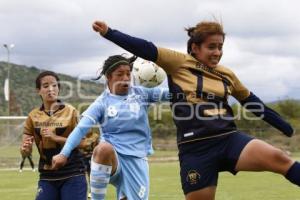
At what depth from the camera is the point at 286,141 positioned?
4838cm

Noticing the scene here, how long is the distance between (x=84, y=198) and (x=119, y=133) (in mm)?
925

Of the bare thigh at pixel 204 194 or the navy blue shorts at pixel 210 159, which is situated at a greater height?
the navy blue shorts at pixel 210 159

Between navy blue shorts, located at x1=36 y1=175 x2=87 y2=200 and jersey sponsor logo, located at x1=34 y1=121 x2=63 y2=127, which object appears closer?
navy blue shorts, located at x1=36 y1=175 x2=87 y2=200

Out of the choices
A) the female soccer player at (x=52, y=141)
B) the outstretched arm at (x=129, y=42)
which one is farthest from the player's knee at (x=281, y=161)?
the female soccer player at (x=52, y=141)

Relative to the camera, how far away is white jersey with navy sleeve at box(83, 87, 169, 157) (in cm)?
643

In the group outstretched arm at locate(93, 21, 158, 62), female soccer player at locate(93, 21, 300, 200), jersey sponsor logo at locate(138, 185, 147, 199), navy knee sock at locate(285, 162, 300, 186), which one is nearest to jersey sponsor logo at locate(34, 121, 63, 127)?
jersey sponsor logo at locate(138, 185, 147, 199)

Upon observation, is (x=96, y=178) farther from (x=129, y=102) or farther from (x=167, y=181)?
(x=167, y=181)

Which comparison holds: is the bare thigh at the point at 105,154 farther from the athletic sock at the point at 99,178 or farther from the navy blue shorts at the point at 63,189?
the navy blue shorts at the point at 63,189

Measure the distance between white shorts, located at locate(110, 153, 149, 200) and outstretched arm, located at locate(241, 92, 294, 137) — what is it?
1.23m

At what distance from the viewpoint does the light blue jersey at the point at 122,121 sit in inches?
253

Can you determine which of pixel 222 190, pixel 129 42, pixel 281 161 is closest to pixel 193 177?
pixel 281 161

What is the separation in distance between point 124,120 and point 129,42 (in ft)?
3.84

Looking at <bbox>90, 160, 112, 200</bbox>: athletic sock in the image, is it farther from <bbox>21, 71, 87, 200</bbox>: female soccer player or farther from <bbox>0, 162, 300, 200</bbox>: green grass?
<bbox>0, 162, 300, 200</bbox>: green grass

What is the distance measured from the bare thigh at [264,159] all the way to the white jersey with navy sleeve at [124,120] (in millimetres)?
1306
